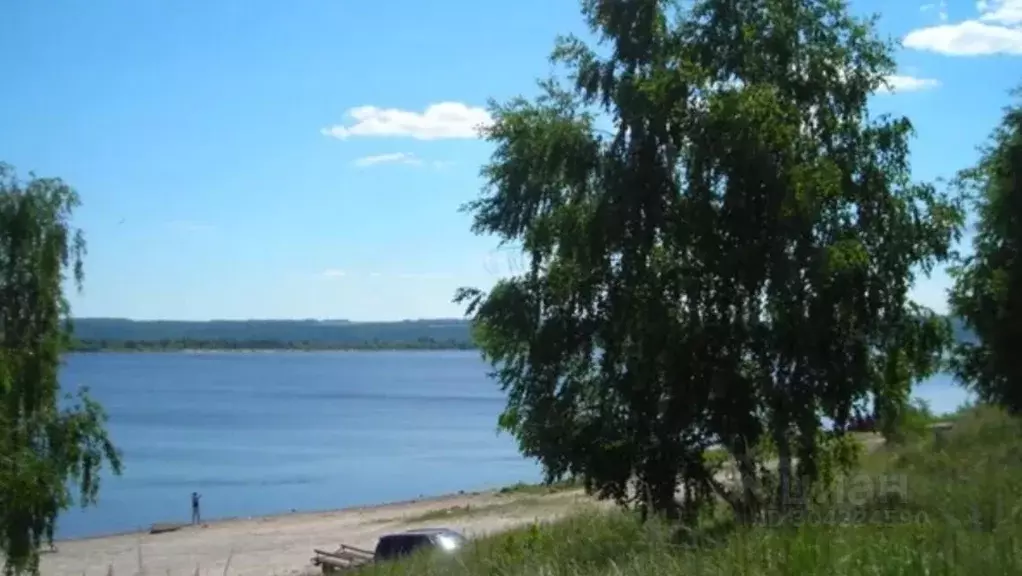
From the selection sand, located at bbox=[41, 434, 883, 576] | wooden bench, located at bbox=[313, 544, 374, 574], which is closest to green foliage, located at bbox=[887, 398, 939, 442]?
sand, located at bbox=[41, 434, 883, 576]

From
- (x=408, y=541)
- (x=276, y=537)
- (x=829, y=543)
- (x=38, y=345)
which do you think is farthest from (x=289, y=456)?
(x=829, y=543)

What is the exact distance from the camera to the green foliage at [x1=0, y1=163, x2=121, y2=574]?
24.7 m

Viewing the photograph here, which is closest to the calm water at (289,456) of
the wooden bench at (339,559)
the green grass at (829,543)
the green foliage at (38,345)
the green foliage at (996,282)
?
the green foliage at (38,345)

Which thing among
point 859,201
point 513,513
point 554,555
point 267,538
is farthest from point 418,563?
point 267,538

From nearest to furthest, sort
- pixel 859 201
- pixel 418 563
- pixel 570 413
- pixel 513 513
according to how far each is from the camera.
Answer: pixel 418 563 → pixel 859 201 → pixel 570 413 → pixel 513 513

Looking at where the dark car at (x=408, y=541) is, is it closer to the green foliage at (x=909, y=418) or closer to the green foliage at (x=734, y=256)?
the green foliage at (x=734, y=256)

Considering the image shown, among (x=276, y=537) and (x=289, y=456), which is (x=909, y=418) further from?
(x=289, y=456)

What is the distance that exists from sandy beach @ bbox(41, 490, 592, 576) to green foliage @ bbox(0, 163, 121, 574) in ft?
25.7

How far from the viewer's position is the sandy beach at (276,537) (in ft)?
119

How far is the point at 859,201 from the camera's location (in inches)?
574

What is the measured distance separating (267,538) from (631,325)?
1286 inches

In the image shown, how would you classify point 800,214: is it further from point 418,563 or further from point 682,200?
point 418,563

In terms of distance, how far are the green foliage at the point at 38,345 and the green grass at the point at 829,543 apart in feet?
53.5

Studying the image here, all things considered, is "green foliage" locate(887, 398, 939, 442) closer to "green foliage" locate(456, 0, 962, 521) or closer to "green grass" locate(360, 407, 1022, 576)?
"green foliage" locate(456, 0, 962, 521)
